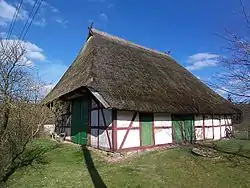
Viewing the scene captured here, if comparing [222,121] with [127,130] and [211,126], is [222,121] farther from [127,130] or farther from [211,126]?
[127,130]

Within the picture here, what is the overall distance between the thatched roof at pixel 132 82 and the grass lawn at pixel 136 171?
2.48 metres

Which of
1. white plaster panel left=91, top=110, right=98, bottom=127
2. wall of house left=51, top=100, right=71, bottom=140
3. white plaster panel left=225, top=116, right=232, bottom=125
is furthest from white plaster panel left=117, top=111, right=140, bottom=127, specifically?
white plaster panel left=225, top=116, right=232, bottom=125

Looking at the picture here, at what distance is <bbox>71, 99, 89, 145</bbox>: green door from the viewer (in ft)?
44.1

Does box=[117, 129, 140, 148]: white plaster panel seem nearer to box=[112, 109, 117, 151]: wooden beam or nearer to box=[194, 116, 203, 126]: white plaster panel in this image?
box=[112, 109, 117, 151]: wooden beam

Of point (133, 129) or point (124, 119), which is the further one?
point (133, 129)

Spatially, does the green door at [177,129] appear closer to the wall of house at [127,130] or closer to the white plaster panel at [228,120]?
the wall of house at [127,130]

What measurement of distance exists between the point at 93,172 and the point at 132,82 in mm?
6237

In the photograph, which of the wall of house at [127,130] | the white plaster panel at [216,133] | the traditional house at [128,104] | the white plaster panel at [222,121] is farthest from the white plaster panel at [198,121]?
the wall of house at [127,130]

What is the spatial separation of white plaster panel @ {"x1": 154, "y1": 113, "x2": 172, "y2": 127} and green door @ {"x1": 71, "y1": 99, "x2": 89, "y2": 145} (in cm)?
367

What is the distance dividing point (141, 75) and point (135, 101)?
3.63m

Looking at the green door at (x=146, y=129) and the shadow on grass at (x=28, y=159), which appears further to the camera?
the green door at (x=146, y=129)

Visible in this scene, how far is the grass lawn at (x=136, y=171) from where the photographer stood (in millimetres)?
7246

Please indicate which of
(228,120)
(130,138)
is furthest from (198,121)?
(130,138)

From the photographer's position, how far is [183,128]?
1477 centimetres
